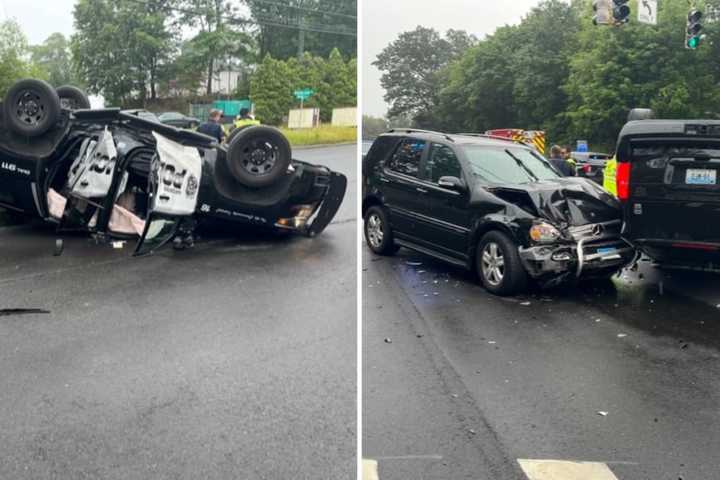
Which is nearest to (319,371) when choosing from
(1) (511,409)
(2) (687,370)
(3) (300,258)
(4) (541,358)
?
(1) (511,409)

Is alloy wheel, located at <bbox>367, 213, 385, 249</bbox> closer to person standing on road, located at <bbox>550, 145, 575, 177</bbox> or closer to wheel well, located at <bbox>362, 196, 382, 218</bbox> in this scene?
wheel well, located at <bbox>362, 196, 382, 218</bbox>

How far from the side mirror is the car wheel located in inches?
15.0

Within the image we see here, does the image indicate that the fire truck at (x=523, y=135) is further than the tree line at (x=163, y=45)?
Yes

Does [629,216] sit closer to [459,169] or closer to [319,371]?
[459,169]

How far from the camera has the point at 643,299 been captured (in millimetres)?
5426

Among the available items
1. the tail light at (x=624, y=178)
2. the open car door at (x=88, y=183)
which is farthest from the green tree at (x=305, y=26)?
the open car door at (x=88, y=183)

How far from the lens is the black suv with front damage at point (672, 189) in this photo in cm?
514

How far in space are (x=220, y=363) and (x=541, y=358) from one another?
1.61 m

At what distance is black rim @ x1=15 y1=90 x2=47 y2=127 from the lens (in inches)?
277

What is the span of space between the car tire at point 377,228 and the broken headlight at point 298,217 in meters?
1.85

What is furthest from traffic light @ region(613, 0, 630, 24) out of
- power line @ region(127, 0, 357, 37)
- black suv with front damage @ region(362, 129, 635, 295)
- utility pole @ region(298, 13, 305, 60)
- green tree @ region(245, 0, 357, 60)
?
utility pole @ region(298, 13, 305, 60)

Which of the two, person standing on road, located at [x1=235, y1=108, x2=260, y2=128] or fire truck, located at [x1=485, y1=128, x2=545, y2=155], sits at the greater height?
person standing on road, located at [x1=235, y1=108, x2=260, y2=128]

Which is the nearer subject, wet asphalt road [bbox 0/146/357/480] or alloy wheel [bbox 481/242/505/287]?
wet asphalt road [bbox 0/146/357/480]

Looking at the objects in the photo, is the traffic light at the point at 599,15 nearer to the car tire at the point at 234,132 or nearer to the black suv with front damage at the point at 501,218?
the black suv with front damage at the point at 501,218
